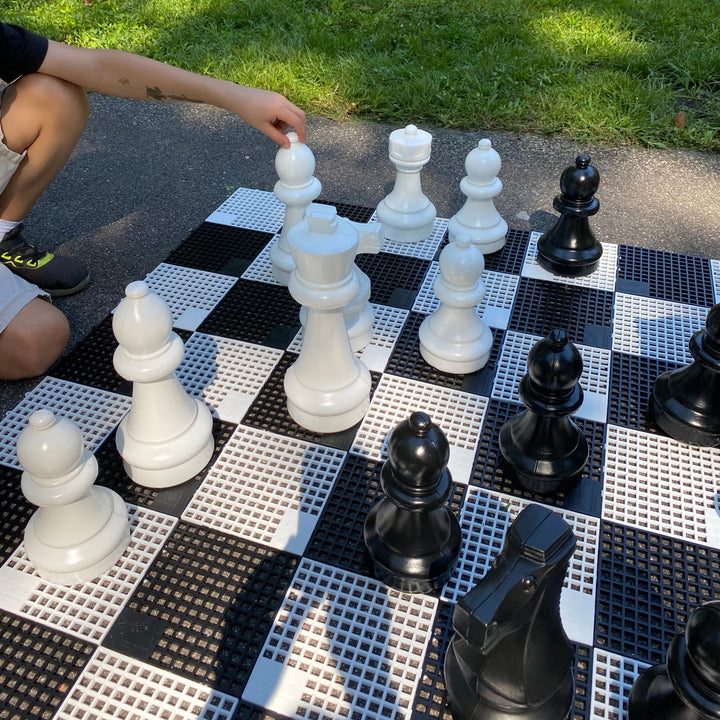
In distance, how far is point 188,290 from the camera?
1.84 metres

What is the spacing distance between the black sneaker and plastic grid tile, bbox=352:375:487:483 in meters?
0.99

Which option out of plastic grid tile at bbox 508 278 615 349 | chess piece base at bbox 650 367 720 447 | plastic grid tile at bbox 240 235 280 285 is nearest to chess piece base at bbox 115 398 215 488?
plastic grid tile at bbox 240 235 280 285

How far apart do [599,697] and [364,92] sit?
269cm

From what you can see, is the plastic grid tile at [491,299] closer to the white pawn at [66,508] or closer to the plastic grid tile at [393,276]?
the plastic grid tile at [393,276]

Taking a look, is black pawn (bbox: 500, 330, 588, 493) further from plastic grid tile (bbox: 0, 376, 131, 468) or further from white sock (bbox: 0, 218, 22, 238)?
white sock (bbox: 0, 218, 22, 238)

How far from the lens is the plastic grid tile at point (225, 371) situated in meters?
1.52

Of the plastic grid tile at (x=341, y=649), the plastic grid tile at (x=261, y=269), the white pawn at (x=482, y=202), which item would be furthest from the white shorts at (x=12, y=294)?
the white pawn at (x=482, y=202)

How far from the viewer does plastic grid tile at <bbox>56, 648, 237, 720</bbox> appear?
39.8 inches

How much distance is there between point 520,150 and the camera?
271cm

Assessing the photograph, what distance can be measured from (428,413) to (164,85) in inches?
42.5

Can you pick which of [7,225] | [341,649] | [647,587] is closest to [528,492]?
[647,587]

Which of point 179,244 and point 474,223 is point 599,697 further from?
point 179,244

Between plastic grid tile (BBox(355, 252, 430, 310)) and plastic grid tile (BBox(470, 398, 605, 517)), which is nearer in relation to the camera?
plastic grid tile (BBox(470, 398, 605, 517))

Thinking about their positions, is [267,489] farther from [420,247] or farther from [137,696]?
[420,247]
